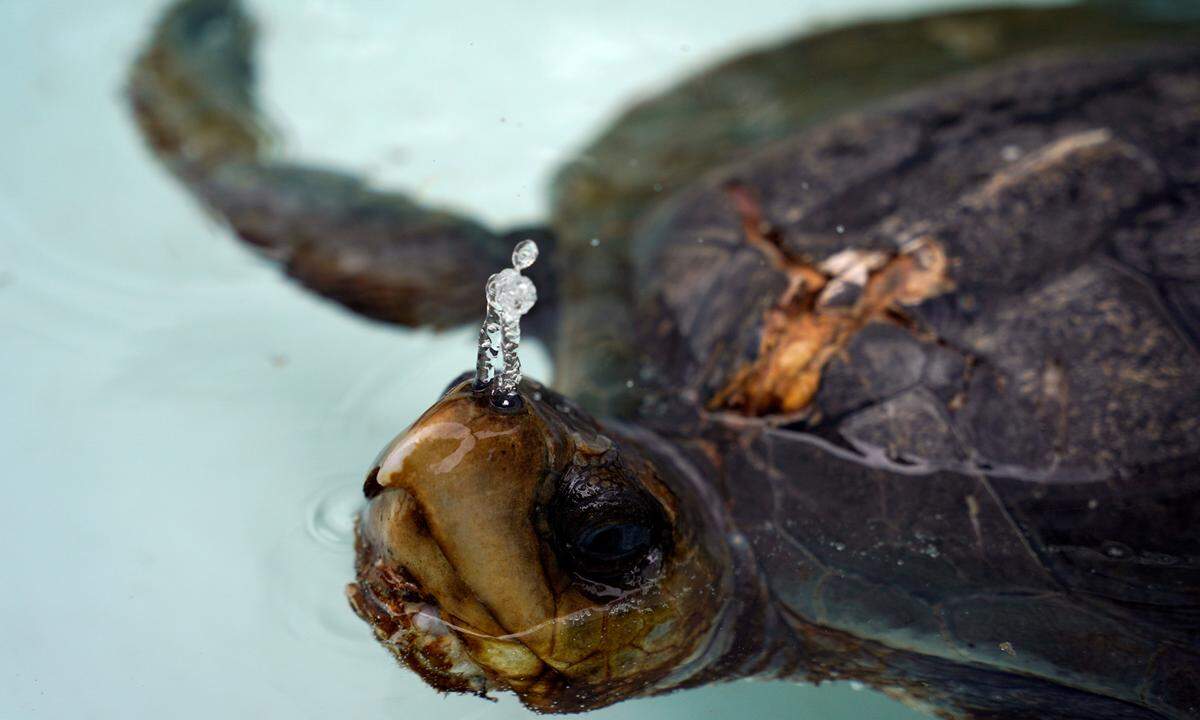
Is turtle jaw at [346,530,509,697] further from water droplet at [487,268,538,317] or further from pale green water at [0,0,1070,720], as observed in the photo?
water droplet at [487,268,538,317]

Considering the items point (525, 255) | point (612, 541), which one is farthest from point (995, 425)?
point (525, 255)

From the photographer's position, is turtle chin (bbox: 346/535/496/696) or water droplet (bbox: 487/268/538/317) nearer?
turtle chin (bbox: 346/535/496/696)

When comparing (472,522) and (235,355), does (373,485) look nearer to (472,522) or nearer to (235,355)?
(472,522)

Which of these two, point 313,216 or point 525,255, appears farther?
point 313,216

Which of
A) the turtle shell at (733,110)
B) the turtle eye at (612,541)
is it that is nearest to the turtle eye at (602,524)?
the turtle eye at (612,541)

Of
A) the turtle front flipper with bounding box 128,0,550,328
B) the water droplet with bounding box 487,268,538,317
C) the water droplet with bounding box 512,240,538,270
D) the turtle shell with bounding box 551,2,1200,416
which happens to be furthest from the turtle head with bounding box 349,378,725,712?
the turtle front flipper with bounding box 128,0,550,328
